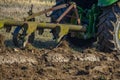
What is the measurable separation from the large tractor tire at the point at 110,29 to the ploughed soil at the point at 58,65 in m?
0.19

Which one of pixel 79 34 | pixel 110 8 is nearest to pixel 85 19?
pixel 79 34

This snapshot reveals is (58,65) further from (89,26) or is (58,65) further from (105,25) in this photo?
(89,26)

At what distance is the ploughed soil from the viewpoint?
242 inches

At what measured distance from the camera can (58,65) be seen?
6992mm

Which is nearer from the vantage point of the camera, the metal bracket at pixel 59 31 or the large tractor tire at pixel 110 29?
the large tractor tire at pixel 110 29

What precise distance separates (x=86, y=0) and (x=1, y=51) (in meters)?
3.37

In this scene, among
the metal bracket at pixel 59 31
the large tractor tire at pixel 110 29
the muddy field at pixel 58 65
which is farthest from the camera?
the metal bracket at pixel 59 31

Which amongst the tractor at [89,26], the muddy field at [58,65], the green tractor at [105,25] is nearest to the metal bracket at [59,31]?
the tractor at [89,26]

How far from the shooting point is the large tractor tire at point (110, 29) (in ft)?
27.1

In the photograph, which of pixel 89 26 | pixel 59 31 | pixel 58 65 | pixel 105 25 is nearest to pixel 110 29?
pixel 105 25

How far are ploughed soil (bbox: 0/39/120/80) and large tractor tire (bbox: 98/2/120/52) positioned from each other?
19 cm

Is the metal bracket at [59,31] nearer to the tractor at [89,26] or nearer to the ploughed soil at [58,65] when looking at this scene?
the tractor at [89,26]

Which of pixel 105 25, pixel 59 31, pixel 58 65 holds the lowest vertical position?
pixel 58 65

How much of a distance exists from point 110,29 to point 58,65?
1.82 meters
